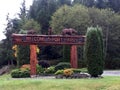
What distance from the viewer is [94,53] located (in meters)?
19.0

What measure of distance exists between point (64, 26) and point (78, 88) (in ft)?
89.8

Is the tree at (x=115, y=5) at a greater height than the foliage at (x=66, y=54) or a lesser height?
greater

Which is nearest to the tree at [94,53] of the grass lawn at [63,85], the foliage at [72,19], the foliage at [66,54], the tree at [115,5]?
the grass lawn at [63,85]

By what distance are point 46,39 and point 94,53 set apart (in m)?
5.20

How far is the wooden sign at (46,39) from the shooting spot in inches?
892

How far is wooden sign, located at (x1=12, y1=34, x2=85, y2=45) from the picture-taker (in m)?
22.7

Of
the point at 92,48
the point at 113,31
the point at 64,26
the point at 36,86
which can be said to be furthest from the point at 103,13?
the point at 36,86

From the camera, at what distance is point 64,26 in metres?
41.6

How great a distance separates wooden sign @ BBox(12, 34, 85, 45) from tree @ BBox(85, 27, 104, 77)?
4174mm

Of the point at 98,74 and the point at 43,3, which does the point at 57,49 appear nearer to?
the point at 43,3

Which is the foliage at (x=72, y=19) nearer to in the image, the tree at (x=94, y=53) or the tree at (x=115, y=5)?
the tree at (x=115, y=5)

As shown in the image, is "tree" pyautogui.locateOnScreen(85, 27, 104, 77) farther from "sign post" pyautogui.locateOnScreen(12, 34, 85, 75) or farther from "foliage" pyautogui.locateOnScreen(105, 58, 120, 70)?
"foliage" pyautogui.locateOnScreen(105, 58, 120, 70)

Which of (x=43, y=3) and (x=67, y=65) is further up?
(x=43, y=3)

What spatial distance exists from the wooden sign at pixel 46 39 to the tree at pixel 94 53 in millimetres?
4174
